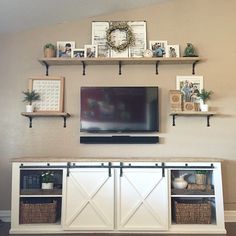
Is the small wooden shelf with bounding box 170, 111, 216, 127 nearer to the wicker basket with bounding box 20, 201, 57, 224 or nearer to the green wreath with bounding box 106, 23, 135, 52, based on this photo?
the green wreath with bounding box 106, 23, 135, 52

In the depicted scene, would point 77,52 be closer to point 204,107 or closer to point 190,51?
point 190,51

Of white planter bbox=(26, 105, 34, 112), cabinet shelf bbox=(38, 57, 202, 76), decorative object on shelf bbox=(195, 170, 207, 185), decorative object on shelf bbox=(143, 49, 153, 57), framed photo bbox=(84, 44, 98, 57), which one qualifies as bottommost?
decorative object on shelf bbox=(195, 170, 207, 185)

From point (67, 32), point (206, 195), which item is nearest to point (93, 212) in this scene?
point (206, 195)

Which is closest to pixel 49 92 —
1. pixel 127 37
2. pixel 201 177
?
pixel 127 37

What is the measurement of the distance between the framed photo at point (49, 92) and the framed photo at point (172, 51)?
1.44 m

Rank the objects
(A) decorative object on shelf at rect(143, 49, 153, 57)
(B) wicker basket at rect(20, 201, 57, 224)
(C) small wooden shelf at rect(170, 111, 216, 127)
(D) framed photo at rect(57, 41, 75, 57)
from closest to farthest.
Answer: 1. (B) wicker basket at rect(20, 201, 57, 224)
2. (C) small wooden shelf at rect(170, 111, 216, 127)
3. (A) decorative object on shelf at rect(143, 49, 153, 57)
4. (D) framed photo at rect(57, 41, 75, 57)

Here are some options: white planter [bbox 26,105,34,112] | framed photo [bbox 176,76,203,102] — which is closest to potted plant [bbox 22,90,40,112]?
white planter [bbox 26,105,34,112]

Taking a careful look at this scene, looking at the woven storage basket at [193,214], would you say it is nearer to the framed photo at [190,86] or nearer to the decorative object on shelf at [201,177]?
the decorative object on shelf at [201,177]

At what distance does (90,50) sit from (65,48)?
34cm

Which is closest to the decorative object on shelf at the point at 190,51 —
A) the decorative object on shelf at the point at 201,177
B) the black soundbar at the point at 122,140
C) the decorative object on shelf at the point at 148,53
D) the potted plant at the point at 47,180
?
the decorative object on shelf at the point at 148,53

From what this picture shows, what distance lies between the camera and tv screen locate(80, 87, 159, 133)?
3619 millimetres

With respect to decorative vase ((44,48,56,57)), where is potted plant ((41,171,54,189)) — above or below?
below

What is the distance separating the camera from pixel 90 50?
3.73 meters

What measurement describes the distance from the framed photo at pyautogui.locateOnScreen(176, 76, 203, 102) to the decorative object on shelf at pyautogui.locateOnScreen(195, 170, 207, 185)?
93cm
